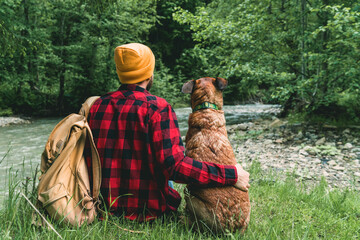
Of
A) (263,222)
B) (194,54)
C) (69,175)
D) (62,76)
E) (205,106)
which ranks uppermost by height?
(194,54)

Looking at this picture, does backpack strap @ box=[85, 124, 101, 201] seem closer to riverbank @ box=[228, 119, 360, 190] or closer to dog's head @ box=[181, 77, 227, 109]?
dog's head @ box=[181, 77, 227, 109]

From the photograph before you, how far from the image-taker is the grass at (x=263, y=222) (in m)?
1.63

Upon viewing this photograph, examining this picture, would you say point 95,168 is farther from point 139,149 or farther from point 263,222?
point 263,222

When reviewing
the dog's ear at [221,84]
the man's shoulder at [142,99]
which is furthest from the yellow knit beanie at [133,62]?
the dog's ear at [221,84]

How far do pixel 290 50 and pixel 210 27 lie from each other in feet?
9.53

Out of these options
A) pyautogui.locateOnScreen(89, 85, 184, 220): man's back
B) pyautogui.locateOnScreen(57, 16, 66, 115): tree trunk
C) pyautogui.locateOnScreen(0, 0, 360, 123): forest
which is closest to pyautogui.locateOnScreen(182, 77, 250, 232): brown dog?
pyautogui.locateOnScreen(89, 85, 184, 220): man's back

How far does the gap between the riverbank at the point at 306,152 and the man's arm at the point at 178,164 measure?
8.04 ft

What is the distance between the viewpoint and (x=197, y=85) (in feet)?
7.77

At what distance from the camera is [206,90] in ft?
7.37

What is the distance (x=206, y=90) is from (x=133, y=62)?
2.63 ft

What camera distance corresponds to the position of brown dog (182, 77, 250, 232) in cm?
170

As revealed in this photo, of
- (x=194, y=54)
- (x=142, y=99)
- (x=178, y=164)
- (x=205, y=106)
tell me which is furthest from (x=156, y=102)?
(x=194, y=54)

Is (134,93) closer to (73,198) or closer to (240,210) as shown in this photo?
(73,198)

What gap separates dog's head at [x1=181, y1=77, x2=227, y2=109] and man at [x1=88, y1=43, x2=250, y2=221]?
59 centimetres
